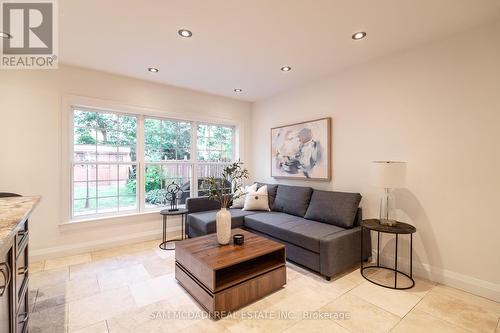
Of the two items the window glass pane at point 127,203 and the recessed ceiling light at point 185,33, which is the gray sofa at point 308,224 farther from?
the recessed ceiling light at point 185,33

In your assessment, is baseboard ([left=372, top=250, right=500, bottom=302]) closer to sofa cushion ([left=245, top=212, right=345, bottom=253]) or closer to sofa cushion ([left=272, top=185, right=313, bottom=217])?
sofa cushion ([left=245, top=212, right=345, bottom=253])

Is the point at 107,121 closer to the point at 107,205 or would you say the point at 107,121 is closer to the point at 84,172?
the point at 84,172

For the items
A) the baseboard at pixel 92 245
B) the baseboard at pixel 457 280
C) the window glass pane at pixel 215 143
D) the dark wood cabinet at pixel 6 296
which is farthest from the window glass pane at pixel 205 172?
the baseboard at pixel 457 280

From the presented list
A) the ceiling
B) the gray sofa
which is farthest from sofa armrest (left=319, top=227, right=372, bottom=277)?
the ceiling

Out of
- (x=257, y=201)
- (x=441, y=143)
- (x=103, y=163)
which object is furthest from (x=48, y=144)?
(x=441, y=143)

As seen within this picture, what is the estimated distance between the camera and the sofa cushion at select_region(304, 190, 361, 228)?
2904mm

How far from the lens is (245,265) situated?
7.65 feet

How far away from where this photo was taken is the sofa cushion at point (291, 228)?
2.63 m

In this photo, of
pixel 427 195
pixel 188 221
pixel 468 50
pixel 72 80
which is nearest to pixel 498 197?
pixel 427 195

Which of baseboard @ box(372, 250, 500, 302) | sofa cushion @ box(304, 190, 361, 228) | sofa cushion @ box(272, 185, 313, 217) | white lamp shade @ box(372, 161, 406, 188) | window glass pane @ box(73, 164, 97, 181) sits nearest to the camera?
baseboard @ box(372, 250, 500, 302)

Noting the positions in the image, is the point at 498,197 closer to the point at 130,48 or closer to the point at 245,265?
the point at 245,265

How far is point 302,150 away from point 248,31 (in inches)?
81.5

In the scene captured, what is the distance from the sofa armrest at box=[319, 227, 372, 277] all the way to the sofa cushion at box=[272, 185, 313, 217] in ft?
2.63

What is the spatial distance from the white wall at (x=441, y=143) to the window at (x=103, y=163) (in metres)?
3.38
